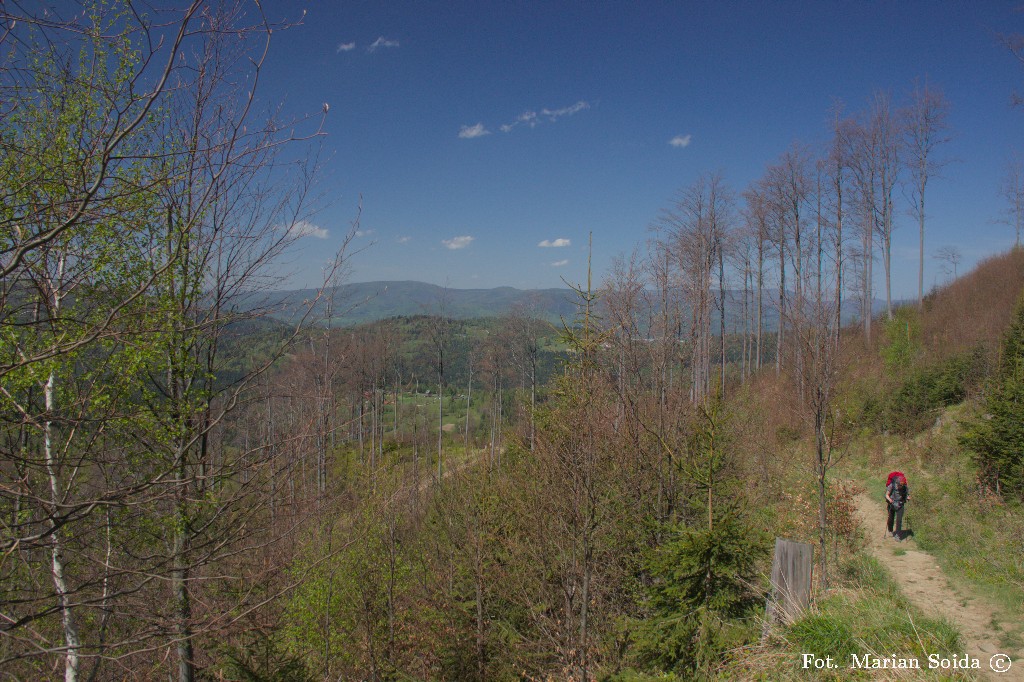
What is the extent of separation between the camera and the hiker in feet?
33.5

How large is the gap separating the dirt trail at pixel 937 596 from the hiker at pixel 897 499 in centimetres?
Answer: 22

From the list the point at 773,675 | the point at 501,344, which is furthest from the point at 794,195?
the point at 773,675

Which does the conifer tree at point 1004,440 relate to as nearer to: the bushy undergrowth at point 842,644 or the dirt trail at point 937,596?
the dirt trail at point 937,596

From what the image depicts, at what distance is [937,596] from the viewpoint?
7594mm

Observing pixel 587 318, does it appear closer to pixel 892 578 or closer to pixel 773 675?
pixel 773 675

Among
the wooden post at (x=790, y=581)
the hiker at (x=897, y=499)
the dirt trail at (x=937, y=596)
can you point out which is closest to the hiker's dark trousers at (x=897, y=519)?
the hiker at (x=897, y=499)

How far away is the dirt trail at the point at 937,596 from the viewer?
5.44 meters

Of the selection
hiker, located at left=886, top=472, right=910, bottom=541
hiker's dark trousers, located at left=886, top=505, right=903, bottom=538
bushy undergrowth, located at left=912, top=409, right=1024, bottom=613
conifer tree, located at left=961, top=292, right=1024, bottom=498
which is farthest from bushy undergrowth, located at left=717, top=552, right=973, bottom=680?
conifer tree, located at left=961, top=292, right=1024, bottom=498

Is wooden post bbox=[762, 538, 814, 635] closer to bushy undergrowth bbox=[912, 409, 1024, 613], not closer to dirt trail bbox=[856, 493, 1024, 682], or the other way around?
dirt trail bbox=[856, 493, 1024, 682]

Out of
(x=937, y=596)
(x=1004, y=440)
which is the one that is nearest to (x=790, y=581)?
(x=937, y=596)

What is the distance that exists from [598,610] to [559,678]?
4.13ft

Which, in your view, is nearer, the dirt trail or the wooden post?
the wooden post

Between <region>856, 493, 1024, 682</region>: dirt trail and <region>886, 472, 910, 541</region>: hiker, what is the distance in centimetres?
22

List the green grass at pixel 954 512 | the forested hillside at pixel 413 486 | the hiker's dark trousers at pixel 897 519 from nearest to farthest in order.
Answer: the forested hillside at pixel 413 486 → the green grass at pixel 954 512 → the hiker's dark trousers at pixel 897 519
